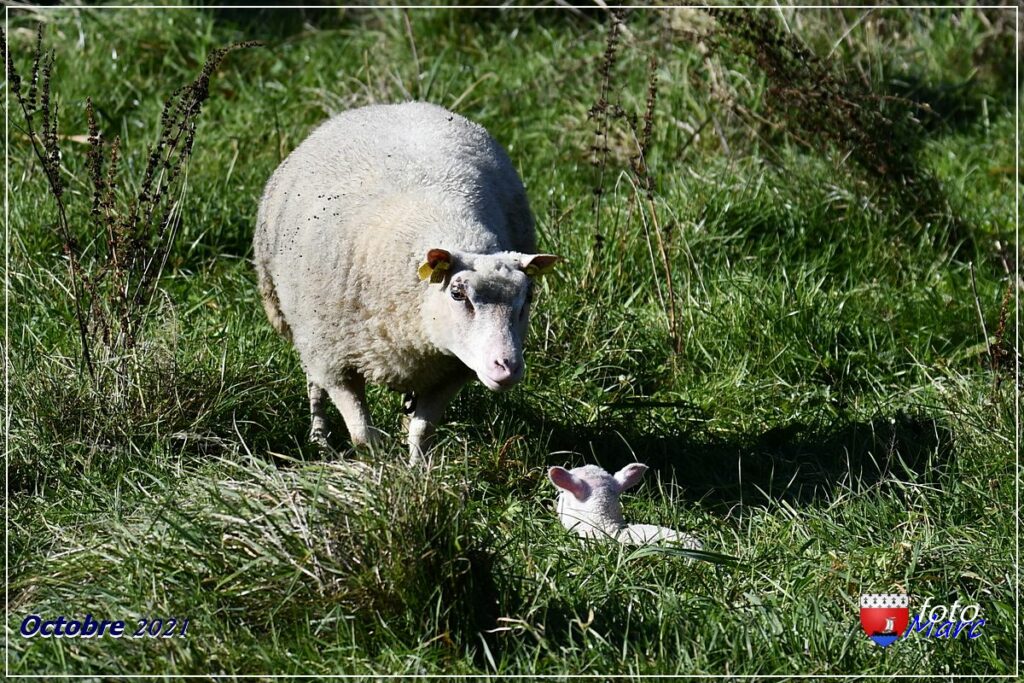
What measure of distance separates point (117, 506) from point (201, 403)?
76cm

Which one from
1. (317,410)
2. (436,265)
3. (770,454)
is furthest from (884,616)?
(317,410)

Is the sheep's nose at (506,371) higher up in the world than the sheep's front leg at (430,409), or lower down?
higher up

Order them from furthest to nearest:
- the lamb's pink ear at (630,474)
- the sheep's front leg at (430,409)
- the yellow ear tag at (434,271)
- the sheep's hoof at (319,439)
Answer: the sheep's hoof at (319,439) < the sheep's front leg at (430,409) < the lamb's pink ear at (630,474) < the yellow ear tag at (434,271)

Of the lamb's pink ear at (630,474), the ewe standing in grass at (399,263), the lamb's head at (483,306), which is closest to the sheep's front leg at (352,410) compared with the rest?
the ewe standing in grass at (399,263)

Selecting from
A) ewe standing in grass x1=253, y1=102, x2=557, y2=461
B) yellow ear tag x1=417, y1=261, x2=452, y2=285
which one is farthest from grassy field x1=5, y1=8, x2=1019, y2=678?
yellow ear tag x1=417, y1=261, x2=452, y2=285

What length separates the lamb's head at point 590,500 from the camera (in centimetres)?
388

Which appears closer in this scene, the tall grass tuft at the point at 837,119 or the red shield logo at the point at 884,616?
the red shield logo at the point at 884,616

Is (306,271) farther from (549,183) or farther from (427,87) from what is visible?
(427,87)

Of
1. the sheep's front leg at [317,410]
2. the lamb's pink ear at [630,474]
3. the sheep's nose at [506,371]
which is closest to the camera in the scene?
the sheep's nose at [506,371]

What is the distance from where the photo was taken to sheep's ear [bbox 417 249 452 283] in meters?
3.87

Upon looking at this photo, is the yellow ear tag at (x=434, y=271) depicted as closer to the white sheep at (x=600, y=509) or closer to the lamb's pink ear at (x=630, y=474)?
the white sheep at (x=600, y=509)

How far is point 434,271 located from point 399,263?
282 mm

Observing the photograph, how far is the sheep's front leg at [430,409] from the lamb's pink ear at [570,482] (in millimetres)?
669

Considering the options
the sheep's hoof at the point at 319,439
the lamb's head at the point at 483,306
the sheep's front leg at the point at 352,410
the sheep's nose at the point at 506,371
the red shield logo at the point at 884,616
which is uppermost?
the lamb's head at the point at 483,306
